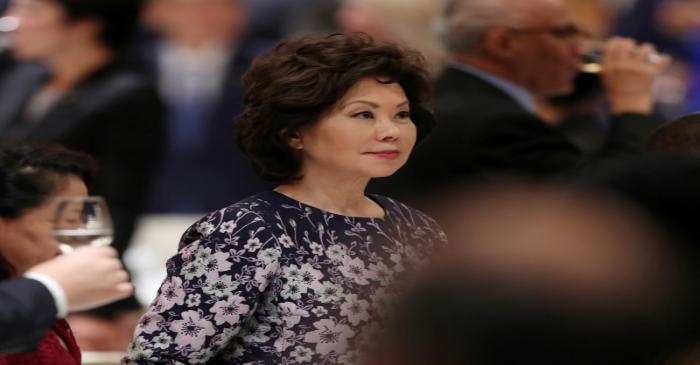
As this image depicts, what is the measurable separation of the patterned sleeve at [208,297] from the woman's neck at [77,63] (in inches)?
83.5

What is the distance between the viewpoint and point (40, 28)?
475 centimetres

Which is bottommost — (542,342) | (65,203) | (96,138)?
(96,138)

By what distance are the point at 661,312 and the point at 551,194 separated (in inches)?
6.7

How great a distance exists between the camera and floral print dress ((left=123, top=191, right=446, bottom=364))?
247 centimetres

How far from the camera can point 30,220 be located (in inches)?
91.9

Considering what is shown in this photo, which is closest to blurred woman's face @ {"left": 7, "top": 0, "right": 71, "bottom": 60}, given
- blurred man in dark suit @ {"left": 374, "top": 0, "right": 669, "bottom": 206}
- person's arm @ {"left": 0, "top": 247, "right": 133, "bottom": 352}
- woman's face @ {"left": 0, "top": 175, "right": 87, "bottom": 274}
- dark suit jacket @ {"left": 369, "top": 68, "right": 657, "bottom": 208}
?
blurred man in dark suit @ {"left": 374, "top": 0, "right": 669, "bottom": 206}

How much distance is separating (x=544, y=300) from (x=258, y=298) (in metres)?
1.39

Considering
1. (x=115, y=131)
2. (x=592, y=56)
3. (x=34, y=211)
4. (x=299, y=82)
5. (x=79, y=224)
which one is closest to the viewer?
(x=79, y=224)

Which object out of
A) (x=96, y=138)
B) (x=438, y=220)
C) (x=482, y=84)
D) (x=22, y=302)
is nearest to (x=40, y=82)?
(x=96, y=138)

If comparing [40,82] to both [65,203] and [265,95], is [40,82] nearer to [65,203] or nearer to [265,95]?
[265,95]

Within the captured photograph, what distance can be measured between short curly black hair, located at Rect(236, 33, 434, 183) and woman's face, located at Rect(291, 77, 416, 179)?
0.02m

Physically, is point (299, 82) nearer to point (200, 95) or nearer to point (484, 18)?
point (484, 18)

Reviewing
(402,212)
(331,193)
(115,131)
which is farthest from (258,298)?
(115,131)

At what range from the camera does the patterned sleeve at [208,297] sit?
2465 millimetres
